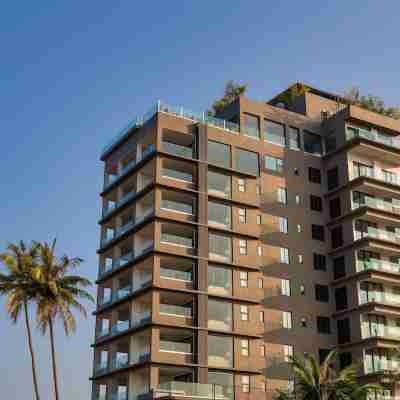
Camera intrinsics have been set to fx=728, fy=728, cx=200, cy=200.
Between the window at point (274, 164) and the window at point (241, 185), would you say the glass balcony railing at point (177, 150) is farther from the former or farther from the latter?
the window at point (274, 164)

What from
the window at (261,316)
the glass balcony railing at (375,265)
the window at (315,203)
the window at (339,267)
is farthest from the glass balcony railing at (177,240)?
the glass balcony railing at (375,265)

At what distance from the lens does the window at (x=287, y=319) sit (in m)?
69.0

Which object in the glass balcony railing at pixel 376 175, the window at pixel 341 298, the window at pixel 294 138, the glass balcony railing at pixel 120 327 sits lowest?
the glass balcony railing at pixel 120 327

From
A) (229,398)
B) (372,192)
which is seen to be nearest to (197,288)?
(229,398)

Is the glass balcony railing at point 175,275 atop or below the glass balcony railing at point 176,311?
atop

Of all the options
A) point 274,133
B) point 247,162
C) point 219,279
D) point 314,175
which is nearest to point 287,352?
point 219,279

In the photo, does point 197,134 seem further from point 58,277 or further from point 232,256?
point 58,277

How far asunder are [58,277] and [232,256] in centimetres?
1641

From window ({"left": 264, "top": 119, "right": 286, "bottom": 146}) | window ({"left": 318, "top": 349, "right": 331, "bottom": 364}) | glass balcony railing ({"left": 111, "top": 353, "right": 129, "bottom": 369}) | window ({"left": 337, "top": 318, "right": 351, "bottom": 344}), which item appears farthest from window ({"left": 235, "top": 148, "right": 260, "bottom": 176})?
glass balcony railing ({"left": 111, "top": 353, "right": 129, "bottom": 369})

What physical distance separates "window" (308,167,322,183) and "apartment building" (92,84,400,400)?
13cm

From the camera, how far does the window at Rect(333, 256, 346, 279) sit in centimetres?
7306

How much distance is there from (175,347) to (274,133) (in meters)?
26.5

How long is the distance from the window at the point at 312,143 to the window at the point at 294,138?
106 cm

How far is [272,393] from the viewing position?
63844 mm
